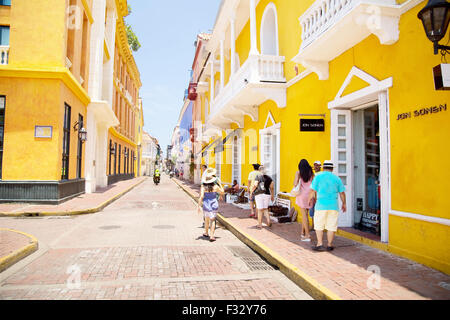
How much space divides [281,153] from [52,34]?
31.3 ft

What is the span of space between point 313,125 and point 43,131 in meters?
9.55

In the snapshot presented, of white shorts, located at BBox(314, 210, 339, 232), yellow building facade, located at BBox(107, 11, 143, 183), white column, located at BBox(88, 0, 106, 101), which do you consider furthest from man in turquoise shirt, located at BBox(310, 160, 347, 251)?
yellow building facade, located at BBox(107, 11, 143, 183)

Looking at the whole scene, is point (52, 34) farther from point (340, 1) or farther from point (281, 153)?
point (340, 1)

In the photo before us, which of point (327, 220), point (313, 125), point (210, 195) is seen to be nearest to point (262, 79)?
point (313, 125)

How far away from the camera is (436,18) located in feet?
13.2

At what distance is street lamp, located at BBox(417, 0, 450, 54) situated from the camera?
397 cm

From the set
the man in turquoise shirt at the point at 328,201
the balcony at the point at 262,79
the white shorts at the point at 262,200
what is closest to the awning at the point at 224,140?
the balcony at the point at 262,79

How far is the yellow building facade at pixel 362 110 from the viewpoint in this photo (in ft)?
15.6

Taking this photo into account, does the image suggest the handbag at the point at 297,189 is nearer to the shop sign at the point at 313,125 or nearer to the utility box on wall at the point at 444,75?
the shop sign at the point at 313,125

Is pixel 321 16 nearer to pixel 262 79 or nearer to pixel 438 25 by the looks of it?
pixel 262 79

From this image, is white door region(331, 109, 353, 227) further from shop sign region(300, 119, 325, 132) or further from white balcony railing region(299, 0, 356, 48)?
white balcony railing region(299, 0, 356, 48)

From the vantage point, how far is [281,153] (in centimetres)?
1025

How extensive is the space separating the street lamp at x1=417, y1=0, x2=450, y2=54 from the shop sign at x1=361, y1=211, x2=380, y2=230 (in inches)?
149
